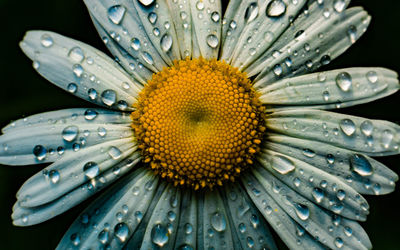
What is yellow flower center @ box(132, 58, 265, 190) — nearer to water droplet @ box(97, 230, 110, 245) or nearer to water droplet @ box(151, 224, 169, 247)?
water droplet @ box(151, 224, 169, 247)

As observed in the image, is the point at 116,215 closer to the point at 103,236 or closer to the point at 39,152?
the point at 103,236

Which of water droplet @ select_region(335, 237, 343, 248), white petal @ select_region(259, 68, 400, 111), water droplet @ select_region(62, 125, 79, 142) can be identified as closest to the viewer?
white petal @ select_region(259, 68, 400, 111)

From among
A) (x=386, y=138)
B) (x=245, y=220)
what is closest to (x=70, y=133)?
(x=245, y=220)

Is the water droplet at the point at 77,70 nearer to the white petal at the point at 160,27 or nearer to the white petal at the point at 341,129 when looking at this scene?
the white petal at the point at 160,27

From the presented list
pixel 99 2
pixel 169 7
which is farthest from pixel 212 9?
pixel 99 2

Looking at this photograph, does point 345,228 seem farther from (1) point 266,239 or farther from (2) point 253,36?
(2) point 253,36

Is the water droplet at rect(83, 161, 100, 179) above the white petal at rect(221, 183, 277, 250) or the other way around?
above

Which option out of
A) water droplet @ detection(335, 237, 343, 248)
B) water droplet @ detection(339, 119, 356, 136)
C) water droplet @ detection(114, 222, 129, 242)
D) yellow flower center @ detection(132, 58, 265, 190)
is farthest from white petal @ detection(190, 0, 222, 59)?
water droplet @ detection(335, 237, 343, 248)
